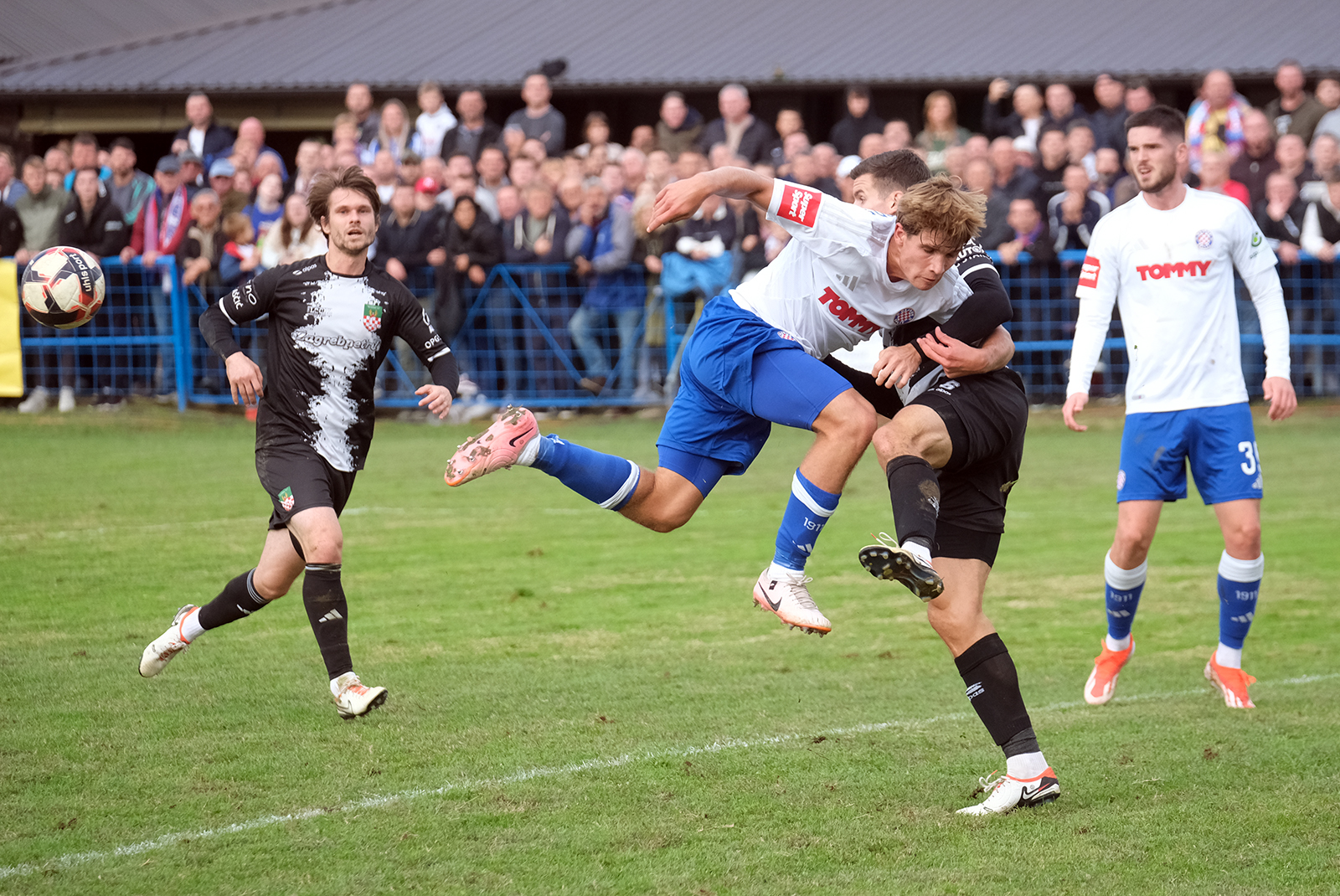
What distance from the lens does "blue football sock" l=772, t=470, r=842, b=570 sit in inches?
215

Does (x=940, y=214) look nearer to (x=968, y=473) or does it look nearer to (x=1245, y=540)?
(x=968, y=473)

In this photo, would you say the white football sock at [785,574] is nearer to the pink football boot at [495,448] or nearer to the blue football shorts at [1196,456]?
the pink football boot at [495,448]

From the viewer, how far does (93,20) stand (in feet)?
72.1

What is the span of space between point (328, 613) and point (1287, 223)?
11624 millimetres

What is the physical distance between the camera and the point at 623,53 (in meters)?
20.5

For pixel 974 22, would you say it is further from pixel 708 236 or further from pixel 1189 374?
pixel 1189 374

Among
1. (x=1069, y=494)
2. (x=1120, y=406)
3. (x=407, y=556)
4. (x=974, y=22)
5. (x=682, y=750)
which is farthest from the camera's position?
(x=974, y=22)

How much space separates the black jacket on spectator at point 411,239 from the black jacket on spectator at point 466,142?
4.77 ft

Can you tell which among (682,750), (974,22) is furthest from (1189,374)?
(974,22)

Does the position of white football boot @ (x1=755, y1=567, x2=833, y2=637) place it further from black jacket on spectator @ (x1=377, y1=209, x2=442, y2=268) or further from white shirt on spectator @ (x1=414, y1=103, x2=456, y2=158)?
white shirt on spectator @ (x1=414, y1=103, x2=456, y2=158)

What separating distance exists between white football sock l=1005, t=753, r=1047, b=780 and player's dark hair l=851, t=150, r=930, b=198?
7.08 feet

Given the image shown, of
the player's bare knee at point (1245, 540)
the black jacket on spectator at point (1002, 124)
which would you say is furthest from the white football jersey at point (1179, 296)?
the black jacket on spectator at point (1002, 124)

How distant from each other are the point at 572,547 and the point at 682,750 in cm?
448

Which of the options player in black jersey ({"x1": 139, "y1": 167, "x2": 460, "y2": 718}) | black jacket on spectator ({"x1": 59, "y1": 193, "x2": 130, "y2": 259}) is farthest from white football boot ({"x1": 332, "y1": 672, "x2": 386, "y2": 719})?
black jacket on spectator ({"x1": 59, "y1": 193, "x2": 130, "y2": 259})
